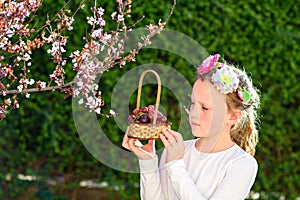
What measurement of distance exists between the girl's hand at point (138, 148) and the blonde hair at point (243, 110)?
38cm

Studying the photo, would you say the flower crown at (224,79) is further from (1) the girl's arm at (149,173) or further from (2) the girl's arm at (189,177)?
(1) the girl's arm at (149,173)

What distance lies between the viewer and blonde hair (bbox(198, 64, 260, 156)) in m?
2.89

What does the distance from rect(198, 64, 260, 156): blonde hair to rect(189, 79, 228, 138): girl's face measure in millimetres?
A: 39

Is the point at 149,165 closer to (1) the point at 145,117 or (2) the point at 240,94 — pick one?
(1) the point at 145,117

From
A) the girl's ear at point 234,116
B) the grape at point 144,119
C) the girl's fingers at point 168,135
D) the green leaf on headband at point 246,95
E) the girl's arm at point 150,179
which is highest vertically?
the green leaf on headband at point 246,95

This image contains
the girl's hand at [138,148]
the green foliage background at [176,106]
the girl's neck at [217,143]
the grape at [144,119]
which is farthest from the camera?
the green foliage background at [176,106]

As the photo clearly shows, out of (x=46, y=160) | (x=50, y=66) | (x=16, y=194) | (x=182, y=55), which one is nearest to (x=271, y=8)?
(x=182, y=55)

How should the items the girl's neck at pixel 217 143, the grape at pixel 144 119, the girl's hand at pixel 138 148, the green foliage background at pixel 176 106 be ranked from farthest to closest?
the green foliage background at pixel 176 106 → the girl's neck at pixel 217 143 → the girl's hand at pixel 138 148 → the grape at pixel 144 119

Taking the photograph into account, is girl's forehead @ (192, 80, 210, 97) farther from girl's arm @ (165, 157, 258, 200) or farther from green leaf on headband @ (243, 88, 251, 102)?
girl's arm @ (165, 157, 258, 200)

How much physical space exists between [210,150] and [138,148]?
320 mm

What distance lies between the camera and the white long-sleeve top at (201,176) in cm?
276

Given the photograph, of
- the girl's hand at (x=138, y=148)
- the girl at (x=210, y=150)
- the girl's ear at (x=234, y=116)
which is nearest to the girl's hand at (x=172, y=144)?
the girl at (x=210, y=150)

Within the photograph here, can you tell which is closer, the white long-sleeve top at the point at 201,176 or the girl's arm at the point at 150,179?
the white long-sleeve top at the point at 201,176

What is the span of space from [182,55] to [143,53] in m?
0.27
